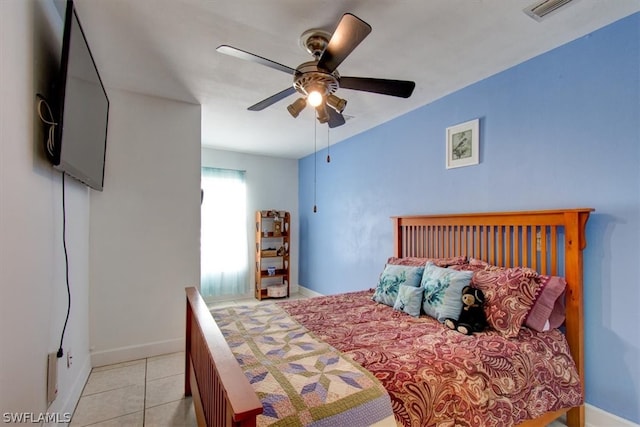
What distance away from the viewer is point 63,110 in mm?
1404

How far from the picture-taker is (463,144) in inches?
108

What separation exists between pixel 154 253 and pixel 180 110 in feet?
4.89

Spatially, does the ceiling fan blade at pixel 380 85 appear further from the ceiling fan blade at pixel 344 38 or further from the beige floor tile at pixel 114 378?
the beige floor tile at pixel 114 378

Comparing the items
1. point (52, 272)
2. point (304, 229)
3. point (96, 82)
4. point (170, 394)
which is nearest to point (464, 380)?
point (170, 394)

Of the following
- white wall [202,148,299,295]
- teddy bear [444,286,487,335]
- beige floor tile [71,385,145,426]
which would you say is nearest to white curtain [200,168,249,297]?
white wall [202,148,299,295]

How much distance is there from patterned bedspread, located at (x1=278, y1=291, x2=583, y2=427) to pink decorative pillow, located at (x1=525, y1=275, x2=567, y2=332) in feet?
0.18

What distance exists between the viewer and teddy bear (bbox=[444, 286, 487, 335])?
76.4 inches

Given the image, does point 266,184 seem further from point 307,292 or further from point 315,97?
point 315,97

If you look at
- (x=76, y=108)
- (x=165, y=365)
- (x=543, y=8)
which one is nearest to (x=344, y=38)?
(x=543, y=8)

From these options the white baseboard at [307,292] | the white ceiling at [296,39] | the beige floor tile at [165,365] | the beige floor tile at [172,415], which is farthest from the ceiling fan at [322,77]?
the white baseboard at [307,292]

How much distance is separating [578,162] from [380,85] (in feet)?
4.75

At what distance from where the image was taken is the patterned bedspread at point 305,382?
3.83ft

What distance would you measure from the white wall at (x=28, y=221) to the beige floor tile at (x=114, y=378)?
0.38 meters

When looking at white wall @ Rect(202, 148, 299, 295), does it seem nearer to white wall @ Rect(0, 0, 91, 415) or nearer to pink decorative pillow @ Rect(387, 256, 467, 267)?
pink decorative pillow @ Rect(387, 256, 467, 267)
